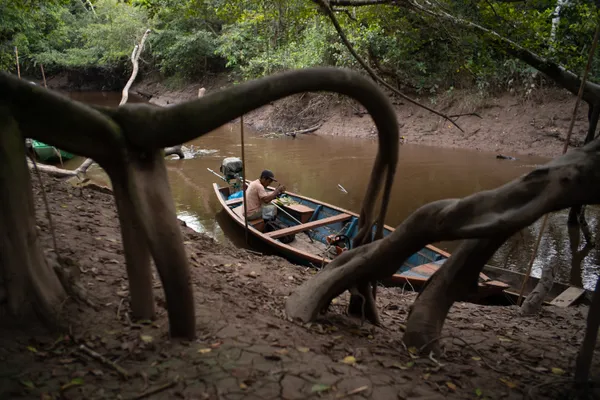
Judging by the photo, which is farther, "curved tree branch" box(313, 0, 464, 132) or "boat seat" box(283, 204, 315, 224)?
"boat seat" box(283, 204, 315, 224)

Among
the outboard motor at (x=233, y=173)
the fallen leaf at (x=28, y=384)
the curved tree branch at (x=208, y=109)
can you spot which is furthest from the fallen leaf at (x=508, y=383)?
the outboard motor at (x=233, y=173)

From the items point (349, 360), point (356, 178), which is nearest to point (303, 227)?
point (349, 360)

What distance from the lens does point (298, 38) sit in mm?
17438

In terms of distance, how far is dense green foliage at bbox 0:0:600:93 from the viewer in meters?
7.07

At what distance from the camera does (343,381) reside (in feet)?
8.82

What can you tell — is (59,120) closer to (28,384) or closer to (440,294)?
(28,384)

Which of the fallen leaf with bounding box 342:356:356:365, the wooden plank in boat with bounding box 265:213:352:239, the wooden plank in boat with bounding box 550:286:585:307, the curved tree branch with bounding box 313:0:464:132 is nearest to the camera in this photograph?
the fallen leaf with bounding box 342:356:356:365

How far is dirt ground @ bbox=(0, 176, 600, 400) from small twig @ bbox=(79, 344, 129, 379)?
0.04ft

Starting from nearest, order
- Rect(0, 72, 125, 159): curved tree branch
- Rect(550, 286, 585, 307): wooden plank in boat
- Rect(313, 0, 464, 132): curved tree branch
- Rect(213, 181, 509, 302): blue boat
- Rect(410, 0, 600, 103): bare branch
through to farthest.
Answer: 1. Rect(0, 72, 125, 159): curved tree branch
2. Rect(313, 0, 464, 132): curved tree branch
3. Rect(550, 286, 585, 307): wooden plank in boat
4. Rect(410, 0, 600, 103): bare branch
5. Rect(213, 181, 509, 302): blue boat

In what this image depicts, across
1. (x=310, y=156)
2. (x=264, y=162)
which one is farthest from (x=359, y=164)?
(x=264, y=162)

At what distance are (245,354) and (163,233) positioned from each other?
91 centimetres

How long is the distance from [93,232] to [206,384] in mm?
3255

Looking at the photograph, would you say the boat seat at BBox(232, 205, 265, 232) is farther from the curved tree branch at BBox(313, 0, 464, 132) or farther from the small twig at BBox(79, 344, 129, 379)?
the small twig at BBox(79, 344, 129, 379)

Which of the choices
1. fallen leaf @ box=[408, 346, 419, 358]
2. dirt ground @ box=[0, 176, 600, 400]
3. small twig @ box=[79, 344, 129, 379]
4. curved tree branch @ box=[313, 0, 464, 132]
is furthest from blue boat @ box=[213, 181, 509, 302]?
small twig @ box=[79, 344, 129, 379]
